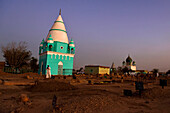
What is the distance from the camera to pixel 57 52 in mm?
24266

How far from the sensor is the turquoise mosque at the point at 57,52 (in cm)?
2359

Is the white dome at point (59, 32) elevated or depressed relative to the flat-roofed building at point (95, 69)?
elevated

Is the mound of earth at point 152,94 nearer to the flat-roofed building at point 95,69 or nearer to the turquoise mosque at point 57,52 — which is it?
the turquoise mosque at point 57,52

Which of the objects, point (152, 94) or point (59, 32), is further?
point (59, 32)

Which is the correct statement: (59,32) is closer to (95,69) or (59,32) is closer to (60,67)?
(60,67)

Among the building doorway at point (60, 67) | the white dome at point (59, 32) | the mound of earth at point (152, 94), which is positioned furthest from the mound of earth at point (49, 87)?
the white dome at point (59, 32)

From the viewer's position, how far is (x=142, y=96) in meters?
6.80

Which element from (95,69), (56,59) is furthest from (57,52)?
(95,69)

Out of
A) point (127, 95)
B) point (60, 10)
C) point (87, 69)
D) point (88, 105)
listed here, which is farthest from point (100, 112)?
point (87, 69)

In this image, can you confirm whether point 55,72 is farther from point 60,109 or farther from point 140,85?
point 60,109

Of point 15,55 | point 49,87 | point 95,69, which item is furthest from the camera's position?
point 95,69

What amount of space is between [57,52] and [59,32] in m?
4.35

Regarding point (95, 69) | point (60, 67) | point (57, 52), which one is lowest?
point (95, 69)

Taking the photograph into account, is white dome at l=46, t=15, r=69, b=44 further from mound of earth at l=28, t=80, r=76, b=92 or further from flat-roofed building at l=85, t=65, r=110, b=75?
flat-roofed building at l=85, t=65, r=110, b=75
